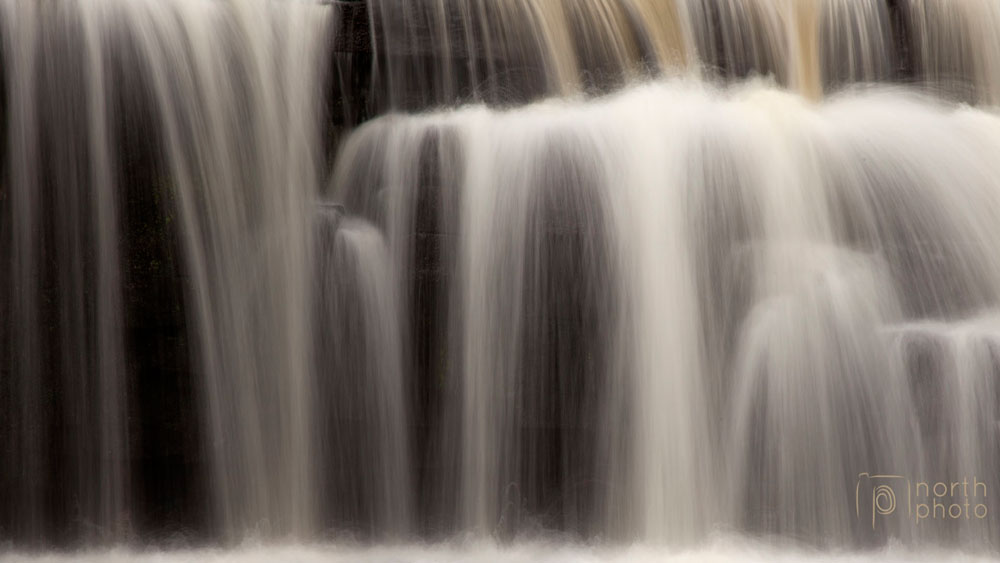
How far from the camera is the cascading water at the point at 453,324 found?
5430mm

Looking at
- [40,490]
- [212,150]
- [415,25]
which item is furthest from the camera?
[415,25]

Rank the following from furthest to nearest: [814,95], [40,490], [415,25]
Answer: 1. [814,95]
2. [415,25]
3. [40,490]

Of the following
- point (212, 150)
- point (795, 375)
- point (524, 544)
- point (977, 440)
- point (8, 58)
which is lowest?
point (524, 544)

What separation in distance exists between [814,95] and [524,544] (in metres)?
3.50

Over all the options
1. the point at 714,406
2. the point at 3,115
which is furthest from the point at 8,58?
the point at 714,406

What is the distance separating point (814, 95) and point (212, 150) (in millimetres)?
3840

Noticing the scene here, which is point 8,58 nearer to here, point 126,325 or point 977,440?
point 126,325

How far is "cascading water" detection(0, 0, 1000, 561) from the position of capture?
5.43 meters

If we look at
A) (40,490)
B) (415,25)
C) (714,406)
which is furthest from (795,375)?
(40,490)

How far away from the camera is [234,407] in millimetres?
5520

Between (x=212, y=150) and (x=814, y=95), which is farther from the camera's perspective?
(x=814, y=95)

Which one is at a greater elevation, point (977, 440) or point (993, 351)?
point (993, 351)

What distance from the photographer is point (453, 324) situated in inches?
221

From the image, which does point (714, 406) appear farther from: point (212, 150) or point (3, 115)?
point (3, 115)
